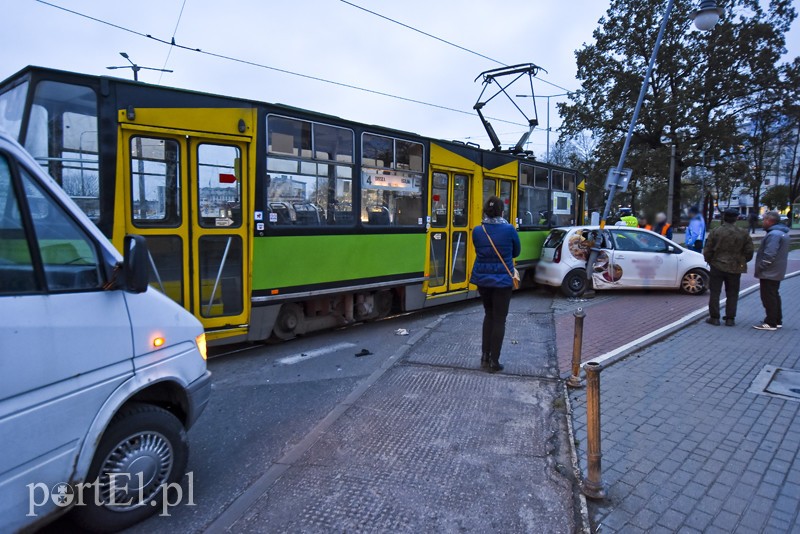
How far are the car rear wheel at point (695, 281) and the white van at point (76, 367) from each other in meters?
10.4

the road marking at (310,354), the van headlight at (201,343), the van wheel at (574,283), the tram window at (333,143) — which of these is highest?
the tram window at (333,143)

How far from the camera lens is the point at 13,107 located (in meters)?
4.37

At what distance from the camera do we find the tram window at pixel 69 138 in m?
4.29

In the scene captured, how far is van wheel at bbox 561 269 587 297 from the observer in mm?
10047

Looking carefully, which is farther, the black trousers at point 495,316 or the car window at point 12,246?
the black trousers at point 495,316

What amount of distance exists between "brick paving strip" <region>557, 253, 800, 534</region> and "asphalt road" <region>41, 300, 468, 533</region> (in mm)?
2349

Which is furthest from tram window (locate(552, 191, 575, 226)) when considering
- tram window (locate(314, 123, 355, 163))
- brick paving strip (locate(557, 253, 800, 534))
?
tram window (locate(314, 123, 355, 163))

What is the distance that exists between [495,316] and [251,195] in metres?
3.23

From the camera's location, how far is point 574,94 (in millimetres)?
31922

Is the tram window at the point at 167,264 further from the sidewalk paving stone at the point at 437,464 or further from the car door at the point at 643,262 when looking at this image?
the car door at the point at 643,262

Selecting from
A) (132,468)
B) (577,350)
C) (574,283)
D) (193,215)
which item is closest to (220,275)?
(193,215)

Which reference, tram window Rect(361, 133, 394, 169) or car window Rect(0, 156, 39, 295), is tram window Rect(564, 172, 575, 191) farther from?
car window Rect(0, 156, 39, 295)

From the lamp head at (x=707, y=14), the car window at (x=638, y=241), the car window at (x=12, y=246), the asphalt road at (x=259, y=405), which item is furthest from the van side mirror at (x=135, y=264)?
the lamp head at (x=707, y=14)

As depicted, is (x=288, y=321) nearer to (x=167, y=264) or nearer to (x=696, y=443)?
(x=167, y=264)
